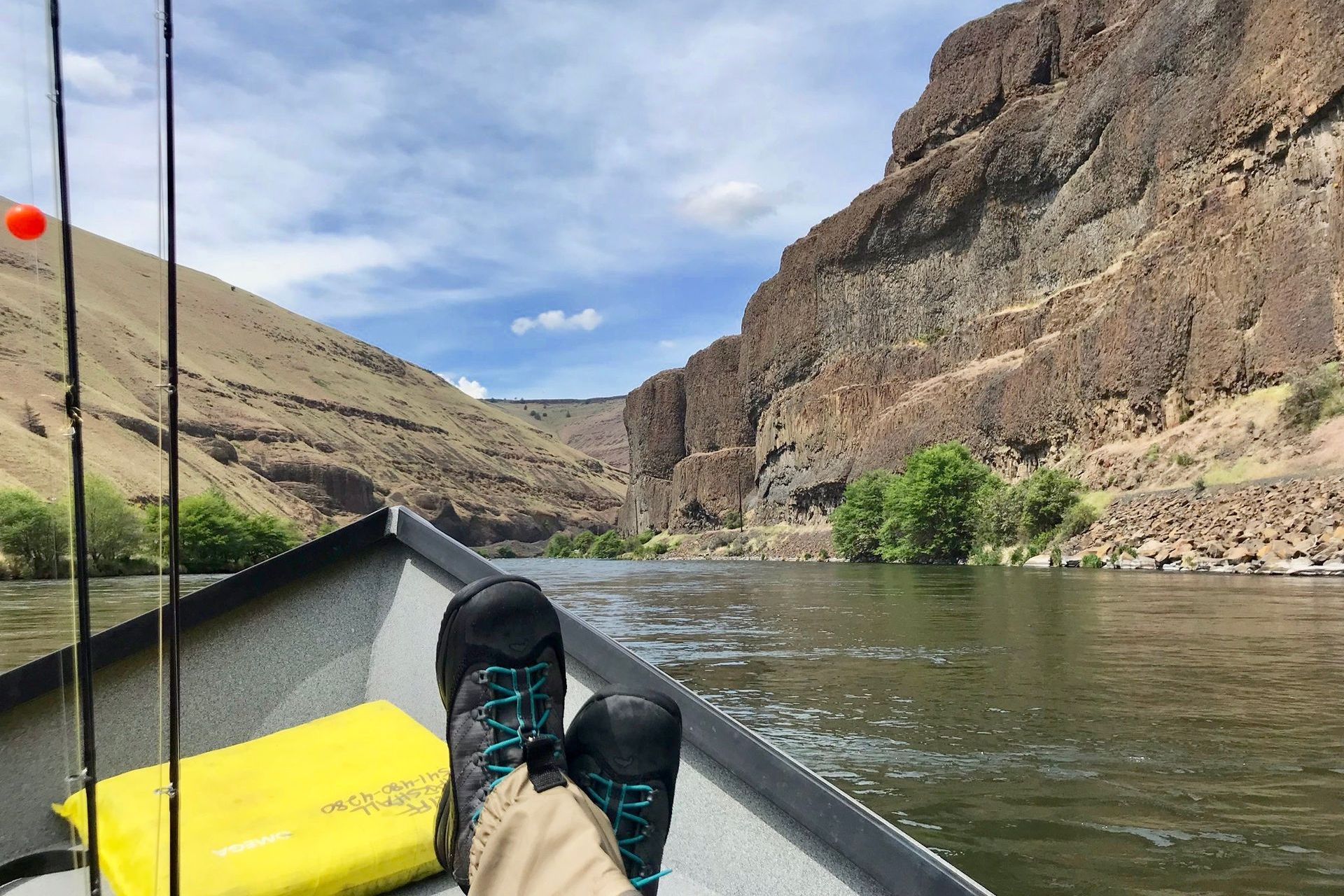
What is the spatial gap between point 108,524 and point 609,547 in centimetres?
9281

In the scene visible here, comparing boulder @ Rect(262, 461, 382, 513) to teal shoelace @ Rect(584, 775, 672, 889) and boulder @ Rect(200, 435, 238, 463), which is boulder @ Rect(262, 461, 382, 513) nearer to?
boulder @ Rect(200, 435, 238, 463)

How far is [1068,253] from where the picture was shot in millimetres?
51594

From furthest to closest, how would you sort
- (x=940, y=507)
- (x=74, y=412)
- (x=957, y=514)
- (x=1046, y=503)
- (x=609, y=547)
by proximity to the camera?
(x=609, y=547) < (x=940, y=507) < (x=957, y=514) < (x=1046, y=503) < (x=74, y=412)

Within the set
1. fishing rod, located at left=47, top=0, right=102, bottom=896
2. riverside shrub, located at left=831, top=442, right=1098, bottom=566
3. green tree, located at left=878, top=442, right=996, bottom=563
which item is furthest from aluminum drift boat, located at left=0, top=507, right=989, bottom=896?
green tree, located at left=878, top=442, right=996, bottom=563

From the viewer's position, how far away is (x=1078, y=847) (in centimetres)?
382

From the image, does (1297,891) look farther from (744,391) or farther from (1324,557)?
(744,391)

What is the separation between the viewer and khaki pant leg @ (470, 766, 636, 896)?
4.72 ft

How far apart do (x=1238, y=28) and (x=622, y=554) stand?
69026mm

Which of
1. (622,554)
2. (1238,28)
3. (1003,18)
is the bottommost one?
(622,554)

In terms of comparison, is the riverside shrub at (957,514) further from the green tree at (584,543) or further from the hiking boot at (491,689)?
the green tree at (584,543)

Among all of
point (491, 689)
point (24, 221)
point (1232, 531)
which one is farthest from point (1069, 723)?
point (1232, 531)

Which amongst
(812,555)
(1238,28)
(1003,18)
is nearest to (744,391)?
(812,555)

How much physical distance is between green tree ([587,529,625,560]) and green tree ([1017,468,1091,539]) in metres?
61.2

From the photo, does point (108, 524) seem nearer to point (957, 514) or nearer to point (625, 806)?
point (625, 806)
